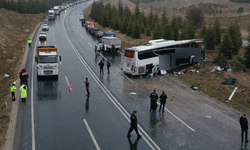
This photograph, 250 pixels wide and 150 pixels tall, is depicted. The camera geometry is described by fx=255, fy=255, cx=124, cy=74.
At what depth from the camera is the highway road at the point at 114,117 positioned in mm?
13625

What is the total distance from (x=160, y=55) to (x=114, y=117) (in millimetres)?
13093

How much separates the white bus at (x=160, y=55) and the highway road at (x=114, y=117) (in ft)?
4.37

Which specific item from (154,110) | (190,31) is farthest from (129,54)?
(190,31)

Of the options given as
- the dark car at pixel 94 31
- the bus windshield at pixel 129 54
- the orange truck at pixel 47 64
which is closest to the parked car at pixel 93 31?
the dark car at pixel 94 31

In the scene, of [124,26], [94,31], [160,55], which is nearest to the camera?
[160,55]

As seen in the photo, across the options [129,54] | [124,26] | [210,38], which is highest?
[124,26]

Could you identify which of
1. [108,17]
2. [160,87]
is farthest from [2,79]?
[108,17]

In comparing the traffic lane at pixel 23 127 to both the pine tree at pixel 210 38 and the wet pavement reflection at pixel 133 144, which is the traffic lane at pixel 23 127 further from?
the pine tree at pixel 210 38

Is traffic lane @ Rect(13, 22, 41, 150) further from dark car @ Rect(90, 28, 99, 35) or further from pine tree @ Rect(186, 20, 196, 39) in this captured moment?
dark car @ Rect(90, 28, 99, 35)

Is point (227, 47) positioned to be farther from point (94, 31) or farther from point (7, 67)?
point (94, 31)

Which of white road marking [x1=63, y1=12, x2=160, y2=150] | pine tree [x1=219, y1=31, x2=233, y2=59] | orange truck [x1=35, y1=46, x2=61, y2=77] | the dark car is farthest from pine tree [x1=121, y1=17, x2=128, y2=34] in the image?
orange truck [x1=35, y1=46, x2=61, y2=77]

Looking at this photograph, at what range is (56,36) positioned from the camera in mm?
51938

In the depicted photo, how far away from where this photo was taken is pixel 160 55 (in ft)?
92.3

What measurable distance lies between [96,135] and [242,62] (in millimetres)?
22485
